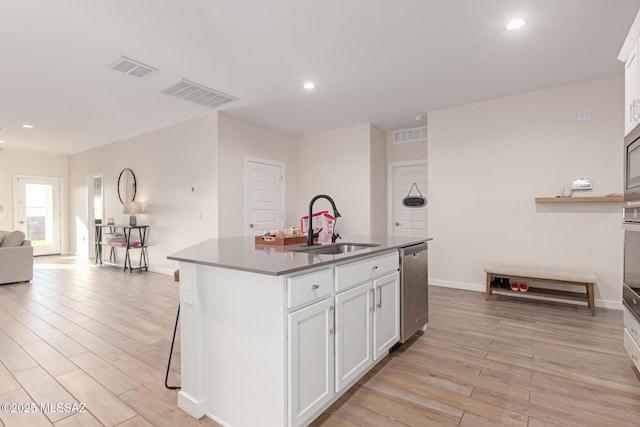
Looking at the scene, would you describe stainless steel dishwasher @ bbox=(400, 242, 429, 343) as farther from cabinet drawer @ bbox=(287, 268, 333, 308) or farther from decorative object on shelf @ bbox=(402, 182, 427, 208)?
decorative object on shelf @ bbox=(402, 182, 427, 208)

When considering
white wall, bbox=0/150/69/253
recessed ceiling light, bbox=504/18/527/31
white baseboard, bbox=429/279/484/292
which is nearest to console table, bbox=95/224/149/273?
white wall, bbox=0/150/69/253

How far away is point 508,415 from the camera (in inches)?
69.5

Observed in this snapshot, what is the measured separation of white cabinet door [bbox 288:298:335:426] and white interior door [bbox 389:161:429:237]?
4389 millimetres

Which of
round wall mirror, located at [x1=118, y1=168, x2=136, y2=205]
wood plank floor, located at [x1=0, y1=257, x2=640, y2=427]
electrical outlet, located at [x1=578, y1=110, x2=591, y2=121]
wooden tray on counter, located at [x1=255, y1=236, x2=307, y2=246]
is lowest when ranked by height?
wood plank floor, located at [x1=0, y1=257, x2=640, y2=427]

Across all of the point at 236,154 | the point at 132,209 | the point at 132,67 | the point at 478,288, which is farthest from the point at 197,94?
the point at 478,288

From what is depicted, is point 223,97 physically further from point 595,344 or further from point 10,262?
point 595,344

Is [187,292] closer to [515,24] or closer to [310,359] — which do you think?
[310,359]

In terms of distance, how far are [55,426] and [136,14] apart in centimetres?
276

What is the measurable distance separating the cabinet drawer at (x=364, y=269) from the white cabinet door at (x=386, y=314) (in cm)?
7

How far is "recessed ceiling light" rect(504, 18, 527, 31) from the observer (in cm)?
258

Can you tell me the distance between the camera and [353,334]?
6.38ft

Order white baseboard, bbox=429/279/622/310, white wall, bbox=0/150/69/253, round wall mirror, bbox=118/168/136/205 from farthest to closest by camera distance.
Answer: white wall, bbox=0/150/69/253 < round wall mirror, bbox=118/168/136/205 < white baseboard, bbox=429/279/622/310

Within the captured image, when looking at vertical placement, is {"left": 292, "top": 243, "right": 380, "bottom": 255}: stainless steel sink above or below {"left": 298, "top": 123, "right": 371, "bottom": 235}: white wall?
below

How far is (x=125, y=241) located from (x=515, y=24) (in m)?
6.94
